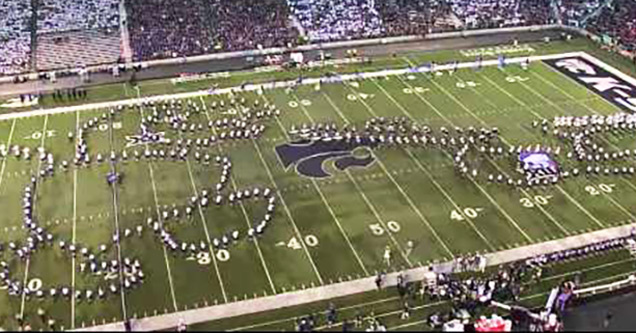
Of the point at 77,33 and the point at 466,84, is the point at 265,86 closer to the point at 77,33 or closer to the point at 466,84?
the point at 466,84

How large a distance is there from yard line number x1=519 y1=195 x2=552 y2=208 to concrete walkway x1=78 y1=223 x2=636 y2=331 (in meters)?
3.06

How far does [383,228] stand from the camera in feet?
111

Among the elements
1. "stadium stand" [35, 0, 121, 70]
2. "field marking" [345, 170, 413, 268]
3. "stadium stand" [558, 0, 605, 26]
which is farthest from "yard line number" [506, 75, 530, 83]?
"stadium stand" [35, 0, 121, 70]

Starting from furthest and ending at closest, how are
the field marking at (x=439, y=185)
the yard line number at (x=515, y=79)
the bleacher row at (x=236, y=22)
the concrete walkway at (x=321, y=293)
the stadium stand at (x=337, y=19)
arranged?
the stadium stand at (x=337, y=19) → the bleacher row at (x=236, y=22) → the yard line number at (x=515, y=79) → the field marking at (x=439, y=185) → the concrete walkway at (x=321, y=293)

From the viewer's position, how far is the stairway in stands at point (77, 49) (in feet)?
182

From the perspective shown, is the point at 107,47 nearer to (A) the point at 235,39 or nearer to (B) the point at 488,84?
(A) the point at 235,39

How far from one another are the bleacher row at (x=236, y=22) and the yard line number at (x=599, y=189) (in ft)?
80.9

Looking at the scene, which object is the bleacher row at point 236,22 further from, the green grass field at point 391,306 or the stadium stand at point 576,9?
the green grass field at point 391,306

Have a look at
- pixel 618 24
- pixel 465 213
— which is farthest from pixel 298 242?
pixel 618 24

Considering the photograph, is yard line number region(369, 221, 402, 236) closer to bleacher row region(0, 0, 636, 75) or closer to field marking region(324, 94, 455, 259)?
field marking region(324, 94, 455, 259)

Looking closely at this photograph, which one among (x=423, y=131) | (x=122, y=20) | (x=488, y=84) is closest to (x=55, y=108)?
(x=122, y=20)

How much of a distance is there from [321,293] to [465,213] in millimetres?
9309

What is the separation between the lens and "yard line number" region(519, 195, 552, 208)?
35.8 m

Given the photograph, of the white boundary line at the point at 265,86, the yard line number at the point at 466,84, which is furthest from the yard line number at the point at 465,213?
the white boundary line at the point at 265,86
